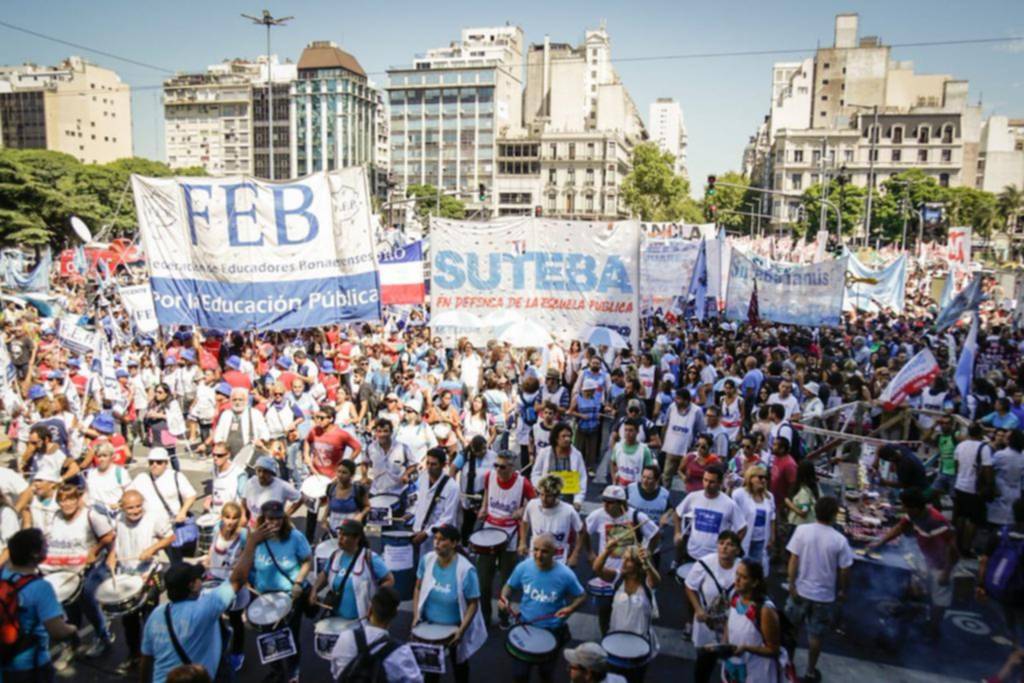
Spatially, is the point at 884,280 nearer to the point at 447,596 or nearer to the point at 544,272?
the point at 544,272

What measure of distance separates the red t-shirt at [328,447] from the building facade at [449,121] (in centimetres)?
10372

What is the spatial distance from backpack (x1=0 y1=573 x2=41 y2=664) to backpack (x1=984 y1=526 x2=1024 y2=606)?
6599 mm

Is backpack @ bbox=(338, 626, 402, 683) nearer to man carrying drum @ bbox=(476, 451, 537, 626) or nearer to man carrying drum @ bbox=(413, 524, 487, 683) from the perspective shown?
man carrying drum @ bbox=(413, 524, 487, 683)

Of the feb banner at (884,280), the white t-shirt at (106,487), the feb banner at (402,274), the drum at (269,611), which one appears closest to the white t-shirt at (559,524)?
the drum at (269,611)

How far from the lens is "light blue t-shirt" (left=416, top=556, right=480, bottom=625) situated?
16.2 ft

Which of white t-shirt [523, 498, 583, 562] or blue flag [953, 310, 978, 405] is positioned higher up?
blue flag [953, 310, 978, 405]

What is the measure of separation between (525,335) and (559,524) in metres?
6.16

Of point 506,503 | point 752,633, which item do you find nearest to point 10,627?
point 506,503

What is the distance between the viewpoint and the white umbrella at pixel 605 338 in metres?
11.5

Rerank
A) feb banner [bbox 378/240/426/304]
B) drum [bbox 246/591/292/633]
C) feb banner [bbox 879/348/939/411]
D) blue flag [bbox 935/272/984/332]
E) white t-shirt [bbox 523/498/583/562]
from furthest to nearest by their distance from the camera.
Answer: feb banner [bbox 378/240/426/304] → blue flag [bbox 935/272/984/332] → feb banner [bbox 879/348/939/411] → white t-shirt [bbox 523/498/583/562] → drum [bbox 246/591/292/633]

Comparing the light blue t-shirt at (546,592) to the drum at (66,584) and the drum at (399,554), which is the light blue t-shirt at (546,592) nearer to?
the drum at (399,554)

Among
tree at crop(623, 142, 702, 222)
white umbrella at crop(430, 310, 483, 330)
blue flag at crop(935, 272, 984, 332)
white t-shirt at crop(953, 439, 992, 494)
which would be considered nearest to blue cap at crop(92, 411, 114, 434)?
white umbrella at crop(430, 310, 483, 330)

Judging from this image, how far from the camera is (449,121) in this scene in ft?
375

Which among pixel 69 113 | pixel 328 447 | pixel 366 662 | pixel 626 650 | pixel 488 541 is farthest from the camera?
pixel 69 113
